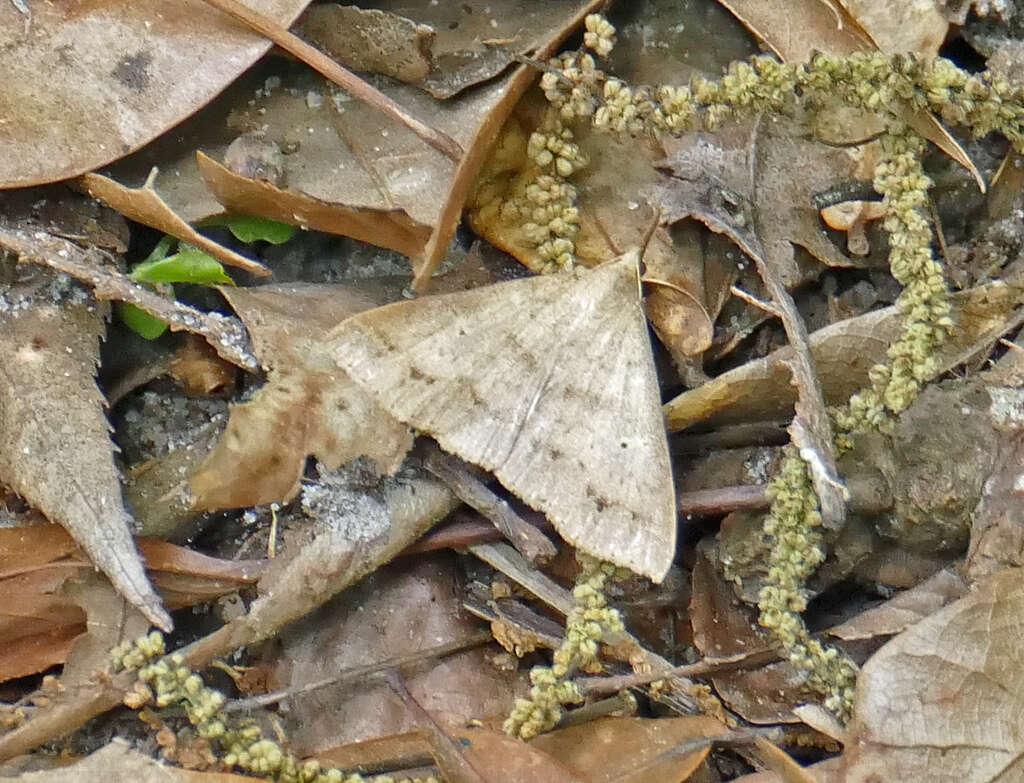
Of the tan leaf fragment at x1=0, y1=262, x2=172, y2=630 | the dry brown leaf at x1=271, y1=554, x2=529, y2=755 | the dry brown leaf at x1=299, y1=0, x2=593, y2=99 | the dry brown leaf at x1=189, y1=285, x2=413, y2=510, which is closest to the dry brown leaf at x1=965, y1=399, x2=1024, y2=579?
the dry brown leaf at x1=271, y1=554, x2=529, y2=755

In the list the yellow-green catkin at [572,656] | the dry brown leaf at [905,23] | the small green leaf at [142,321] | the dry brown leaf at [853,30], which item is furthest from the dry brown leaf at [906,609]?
the small green leaf at [142,321]

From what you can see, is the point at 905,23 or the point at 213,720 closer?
the point at 213,720

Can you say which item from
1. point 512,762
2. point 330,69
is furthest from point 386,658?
point 330,69

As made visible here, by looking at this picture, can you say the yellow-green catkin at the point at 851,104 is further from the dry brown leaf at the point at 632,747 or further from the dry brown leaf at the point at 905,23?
the dry brown leaf at the point at 632,747

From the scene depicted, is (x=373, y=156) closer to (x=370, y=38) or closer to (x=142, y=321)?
(x=370, y=38)

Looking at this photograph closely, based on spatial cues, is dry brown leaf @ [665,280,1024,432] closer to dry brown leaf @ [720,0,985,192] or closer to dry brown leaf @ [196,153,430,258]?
dry brown leaf @ [720,0,985,192]

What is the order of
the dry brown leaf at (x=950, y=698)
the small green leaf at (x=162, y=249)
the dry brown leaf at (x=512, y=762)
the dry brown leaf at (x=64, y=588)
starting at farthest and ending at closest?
the small green leaf at (x=162, y=249) < the dry brown leaf at (x=64, y=588) < the dry brown leaf at (x=512, y=762) < the dry brown leaf at (x=950, y=698)

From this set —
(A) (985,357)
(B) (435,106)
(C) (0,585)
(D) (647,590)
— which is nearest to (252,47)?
(B) (435,106)
